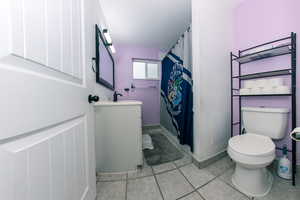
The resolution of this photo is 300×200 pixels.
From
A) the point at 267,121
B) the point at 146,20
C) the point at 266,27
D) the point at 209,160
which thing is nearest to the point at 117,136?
the point at 209,160

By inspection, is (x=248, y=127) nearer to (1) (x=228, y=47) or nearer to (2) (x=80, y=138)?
(1) (x=228, y=47)

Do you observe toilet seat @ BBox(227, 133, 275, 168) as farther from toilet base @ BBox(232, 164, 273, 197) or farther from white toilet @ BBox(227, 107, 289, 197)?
toilet base @ BBox(232, 164, 273, 197)

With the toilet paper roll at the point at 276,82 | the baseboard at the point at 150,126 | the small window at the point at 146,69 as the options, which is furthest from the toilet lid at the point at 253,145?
the small window at the point at 146,69

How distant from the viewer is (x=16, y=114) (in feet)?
1.02

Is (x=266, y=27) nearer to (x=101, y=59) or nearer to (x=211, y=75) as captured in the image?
(x=211, y=75)

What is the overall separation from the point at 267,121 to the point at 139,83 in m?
2.52

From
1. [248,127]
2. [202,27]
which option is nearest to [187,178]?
[248,127]

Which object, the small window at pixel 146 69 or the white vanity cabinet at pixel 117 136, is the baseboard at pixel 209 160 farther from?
the small window at pixel 146 69

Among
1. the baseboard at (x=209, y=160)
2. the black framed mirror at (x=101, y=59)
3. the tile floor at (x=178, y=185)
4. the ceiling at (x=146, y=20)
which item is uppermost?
the ceiling at (x=146, y=20)

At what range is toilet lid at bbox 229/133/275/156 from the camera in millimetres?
983

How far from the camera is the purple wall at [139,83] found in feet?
9.78

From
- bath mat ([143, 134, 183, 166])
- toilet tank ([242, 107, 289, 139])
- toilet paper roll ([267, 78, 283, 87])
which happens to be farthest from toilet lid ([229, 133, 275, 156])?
bath mat ([143, 134, 183, 166])

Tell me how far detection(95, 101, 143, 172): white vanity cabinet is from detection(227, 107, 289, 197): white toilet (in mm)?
978

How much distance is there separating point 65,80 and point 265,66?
6.84 ft
